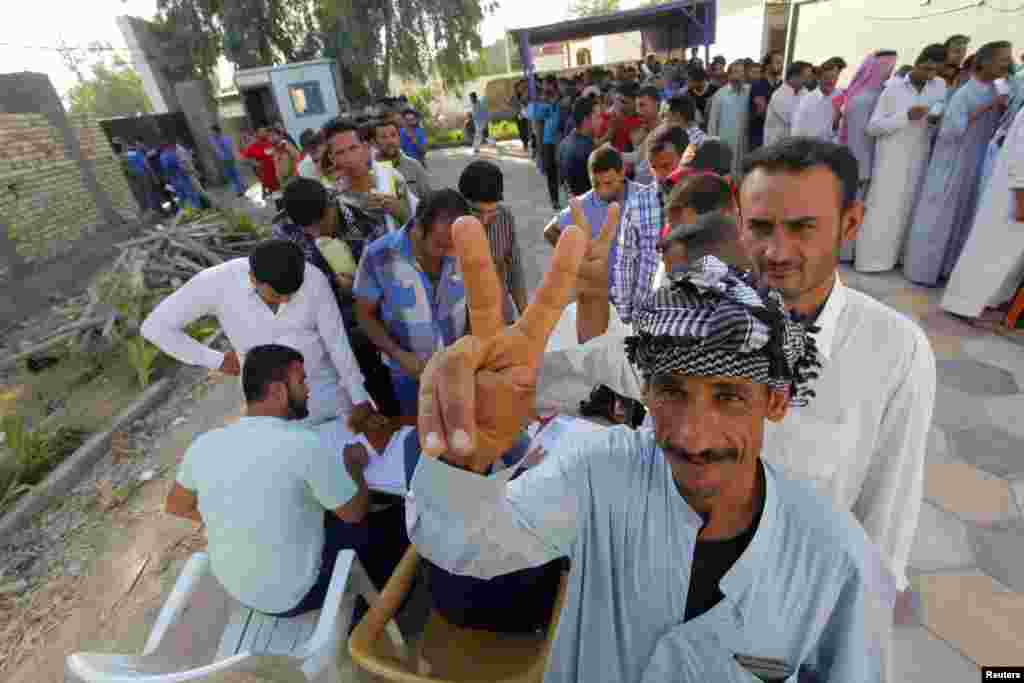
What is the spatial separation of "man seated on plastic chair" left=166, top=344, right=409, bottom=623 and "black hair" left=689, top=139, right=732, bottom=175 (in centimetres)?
246

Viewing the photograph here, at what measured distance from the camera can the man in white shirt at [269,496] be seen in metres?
1.68

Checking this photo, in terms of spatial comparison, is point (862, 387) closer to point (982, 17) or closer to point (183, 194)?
point (982, 17)

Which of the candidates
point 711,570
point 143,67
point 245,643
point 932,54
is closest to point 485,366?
point 711,570

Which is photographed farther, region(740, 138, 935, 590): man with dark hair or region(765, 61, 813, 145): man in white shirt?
region(765, 61, 813, 145): man in white shirt

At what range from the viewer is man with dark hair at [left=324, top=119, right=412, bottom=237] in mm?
3355

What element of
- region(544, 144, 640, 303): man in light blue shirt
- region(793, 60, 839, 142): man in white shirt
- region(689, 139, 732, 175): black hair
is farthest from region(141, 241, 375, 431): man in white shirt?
region(793, 60, 839, 142): man in white shirt

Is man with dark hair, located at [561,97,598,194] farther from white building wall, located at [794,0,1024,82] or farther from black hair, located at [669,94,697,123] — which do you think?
white building wall, located at [794,0,1024,82]

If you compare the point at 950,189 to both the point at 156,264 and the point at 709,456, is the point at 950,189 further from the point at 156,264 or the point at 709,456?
the point at 156,264

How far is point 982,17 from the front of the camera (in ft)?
18.2

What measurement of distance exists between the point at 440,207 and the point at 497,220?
2.36 feet

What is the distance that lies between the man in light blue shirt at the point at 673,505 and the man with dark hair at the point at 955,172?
15.6 ft

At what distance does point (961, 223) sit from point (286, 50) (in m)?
17.8

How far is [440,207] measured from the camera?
226 cm

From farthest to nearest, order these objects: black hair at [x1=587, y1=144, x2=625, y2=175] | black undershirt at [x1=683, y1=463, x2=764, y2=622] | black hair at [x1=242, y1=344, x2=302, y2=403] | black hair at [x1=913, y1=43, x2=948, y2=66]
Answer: black hair at [x1=913, y1=43, x2=948, y2=66], black hair at [x1=587, y1=144, x2=625, y2=175], black hair at [x1=242, y1=344, x2=302, y2=403], black undershirt at [x1=683, y1=463, x2=764, y2=622]
